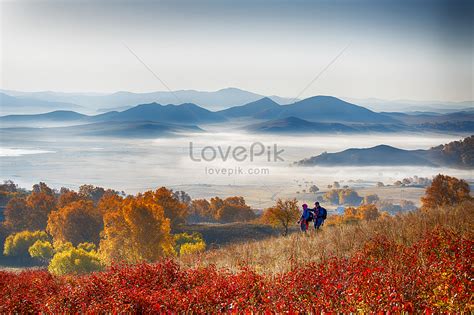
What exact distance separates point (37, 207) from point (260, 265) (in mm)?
113740

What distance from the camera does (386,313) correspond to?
28.6ft

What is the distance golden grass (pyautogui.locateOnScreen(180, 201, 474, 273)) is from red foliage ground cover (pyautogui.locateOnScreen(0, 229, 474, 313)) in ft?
5.64

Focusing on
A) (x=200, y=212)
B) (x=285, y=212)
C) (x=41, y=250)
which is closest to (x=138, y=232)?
(x=285, y=212)

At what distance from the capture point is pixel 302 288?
12.1 metres

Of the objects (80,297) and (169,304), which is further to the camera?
(80,297)

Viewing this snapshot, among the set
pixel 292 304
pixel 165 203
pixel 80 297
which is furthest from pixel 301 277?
pixel 165 203

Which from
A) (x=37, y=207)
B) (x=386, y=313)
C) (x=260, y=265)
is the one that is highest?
(x=386, y=313)

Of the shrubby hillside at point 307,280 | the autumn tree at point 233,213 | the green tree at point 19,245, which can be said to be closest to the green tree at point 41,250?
the green tree at point 19,245

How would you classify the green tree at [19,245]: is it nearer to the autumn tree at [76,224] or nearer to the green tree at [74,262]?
the autumn tree at [76,224]

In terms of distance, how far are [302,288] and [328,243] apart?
6.97 metres

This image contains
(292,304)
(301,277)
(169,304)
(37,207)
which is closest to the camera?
(292,304)

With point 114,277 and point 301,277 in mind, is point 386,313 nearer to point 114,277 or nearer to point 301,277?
point 301,277

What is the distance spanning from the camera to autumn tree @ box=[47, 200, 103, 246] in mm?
100025

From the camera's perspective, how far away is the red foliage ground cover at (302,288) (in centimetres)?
1019
